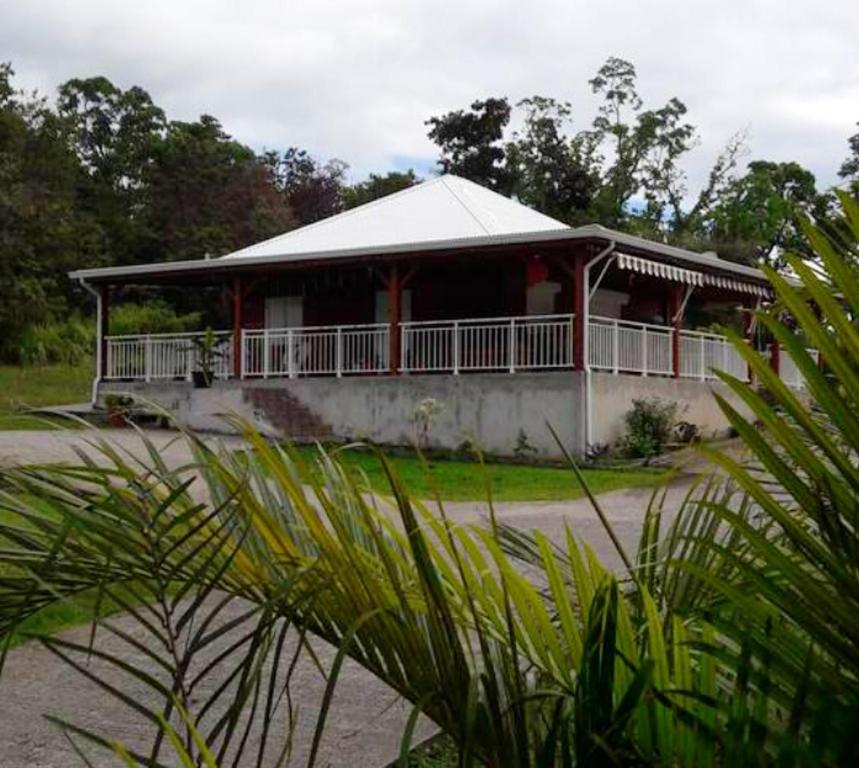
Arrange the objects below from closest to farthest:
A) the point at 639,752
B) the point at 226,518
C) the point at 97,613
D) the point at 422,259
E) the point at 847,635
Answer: the point at 847,635, the point at 639,752, the point at 97,613, the point at 226,518, the point at 422,259

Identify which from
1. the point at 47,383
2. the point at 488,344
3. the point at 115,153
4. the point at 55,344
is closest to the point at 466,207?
the point at 488,344

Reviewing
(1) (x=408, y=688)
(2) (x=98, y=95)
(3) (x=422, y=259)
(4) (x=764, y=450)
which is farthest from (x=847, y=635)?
(2) (x=98, y=95)

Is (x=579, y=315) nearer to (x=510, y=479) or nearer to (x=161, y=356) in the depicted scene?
(x=510, y=479)

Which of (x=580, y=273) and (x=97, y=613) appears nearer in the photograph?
(x=97, y=613)

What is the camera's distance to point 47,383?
2969 centimetres

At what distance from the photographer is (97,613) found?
1511mm

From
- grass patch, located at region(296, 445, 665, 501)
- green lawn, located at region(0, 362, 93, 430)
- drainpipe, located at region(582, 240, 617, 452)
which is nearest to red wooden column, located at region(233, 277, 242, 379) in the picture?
green lawn, located at region(0, 362, 93, 430)

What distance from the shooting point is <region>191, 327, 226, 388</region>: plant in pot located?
22.9m

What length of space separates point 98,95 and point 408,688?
190 ft

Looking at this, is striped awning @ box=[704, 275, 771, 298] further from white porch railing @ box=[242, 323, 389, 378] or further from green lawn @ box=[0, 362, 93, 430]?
green lawn @ box=[0, 362, 93, 430]

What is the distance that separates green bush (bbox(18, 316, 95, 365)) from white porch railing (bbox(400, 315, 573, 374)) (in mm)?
15899

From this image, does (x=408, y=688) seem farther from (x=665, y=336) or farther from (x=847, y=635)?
(x=665, y=336)

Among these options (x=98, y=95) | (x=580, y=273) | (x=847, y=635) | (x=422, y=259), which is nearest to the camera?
(x=847, y=635)

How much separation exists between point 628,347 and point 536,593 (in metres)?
19.4
